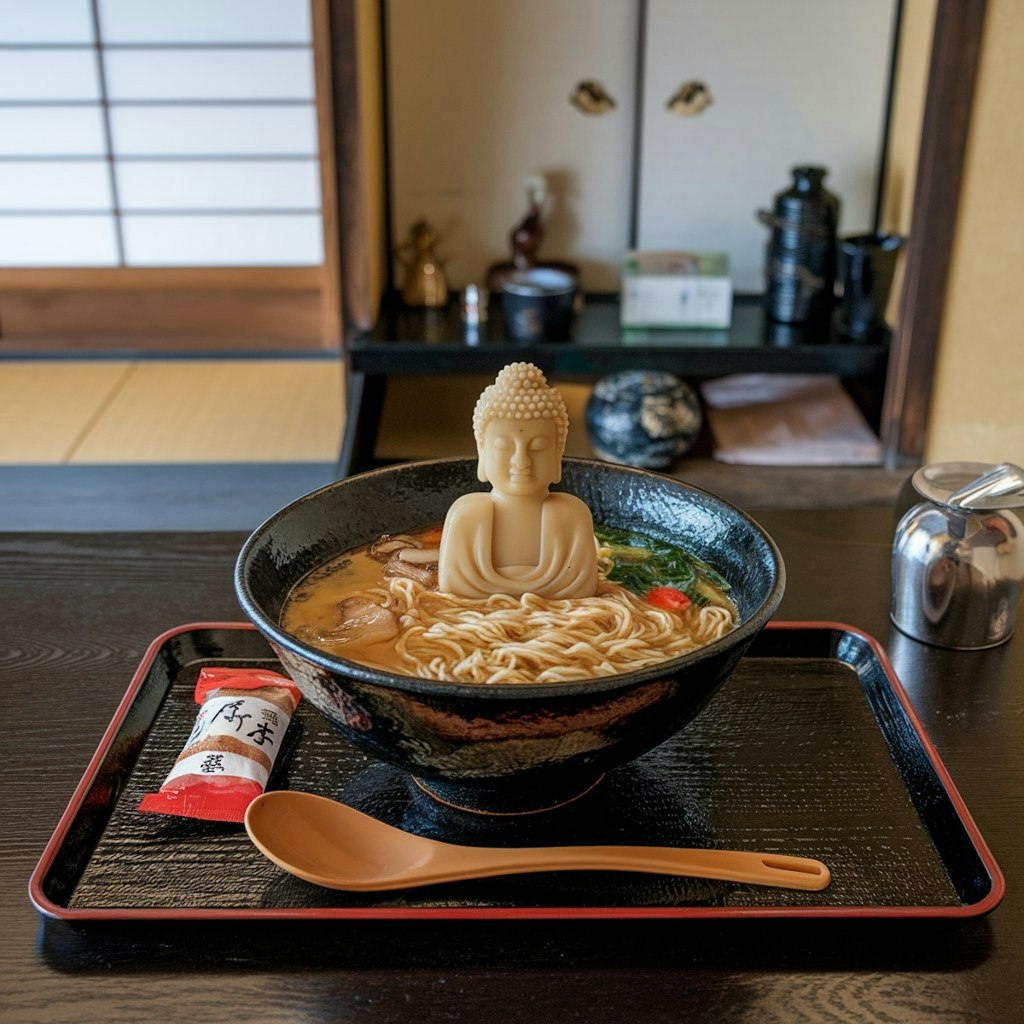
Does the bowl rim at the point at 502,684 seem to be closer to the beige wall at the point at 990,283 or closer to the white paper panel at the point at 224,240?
the beige wall at the point at 990,283

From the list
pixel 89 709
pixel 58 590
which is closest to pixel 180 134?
pixel 58 590

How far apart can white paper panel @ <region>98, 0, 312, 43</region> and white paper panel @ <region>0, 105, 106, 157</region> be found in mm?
265

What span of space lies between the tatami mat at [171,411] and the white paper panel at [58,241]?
13.5 inches

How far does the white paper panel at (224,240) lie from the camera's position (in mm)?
3787

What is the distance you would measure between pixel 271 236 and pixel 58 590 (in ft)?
7.89

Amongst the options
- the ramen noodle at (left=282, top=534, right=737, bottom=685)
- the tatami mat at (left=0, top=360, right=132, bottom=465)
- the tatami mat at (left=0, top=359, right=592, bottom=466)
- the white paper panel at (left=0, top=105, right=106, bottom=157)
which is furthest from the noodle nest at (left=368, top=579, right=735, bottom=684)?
the white paper panel at (left=0, top=105, right=106, bottom=157)

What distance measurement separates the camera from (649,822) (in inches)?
45.1

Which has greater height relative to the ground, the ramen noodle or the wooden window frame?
the ramen noodle

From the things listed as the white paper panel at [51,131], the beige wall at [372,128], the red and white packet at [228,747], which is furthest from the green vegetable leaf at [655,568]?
the white paper panel at [51,131]

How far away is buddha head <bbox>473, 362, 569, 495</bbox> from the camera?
3.88 ft

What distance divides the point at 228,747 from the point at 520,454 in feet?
1.39

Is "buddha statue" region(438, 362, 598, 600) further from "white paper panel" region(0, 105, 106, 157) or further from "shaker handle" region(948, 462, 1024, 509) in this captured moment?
"white paper panel" region(0, 105, 106, 157)

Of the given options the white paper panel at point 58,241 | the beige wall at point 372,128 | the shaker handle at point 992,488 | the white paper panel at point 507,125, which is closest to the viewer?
the shaker handle at point 992,488

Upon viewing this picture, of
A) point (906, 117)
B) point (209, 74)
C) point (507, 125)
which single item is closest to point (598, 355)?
point (507, 125)
